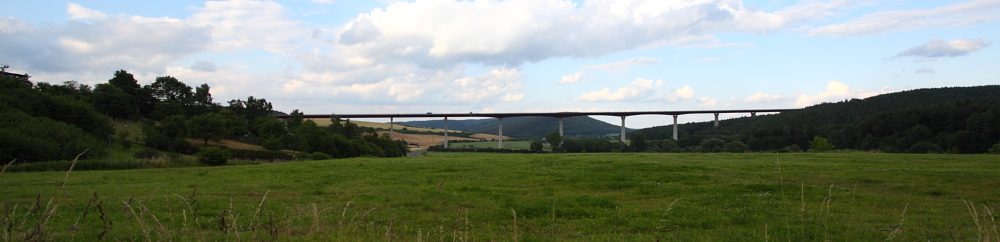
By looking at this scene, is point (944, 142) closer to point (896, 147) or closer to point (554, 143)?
point (896, 147)

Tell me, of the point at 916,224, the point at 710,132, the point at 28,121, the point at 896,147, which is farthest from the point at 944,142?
the point at 28,121

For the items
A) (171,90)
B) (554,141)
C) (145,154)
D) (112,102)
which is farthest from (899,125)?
(171,90)

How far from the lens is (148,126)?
7019cm

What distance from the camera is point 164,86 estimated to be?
104 m

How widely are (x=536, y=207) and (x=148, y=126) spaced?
78562mm

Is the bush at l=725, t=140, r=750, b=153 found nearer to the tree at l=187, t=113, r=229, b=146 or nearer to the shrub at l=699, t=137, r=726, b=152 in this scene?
the shrub at l=699, t=137, r=726, b=152

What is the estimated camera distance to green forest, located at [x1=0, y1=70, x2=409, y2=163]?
39.2 metres

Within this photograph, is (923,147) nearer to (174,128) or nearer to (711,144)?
(711,144)

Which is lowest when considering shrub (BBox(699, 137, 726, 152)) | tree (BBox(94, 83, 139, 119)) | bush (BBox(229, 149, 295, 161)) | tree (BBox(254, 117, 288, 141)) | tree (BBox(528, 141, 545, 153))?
bush (BBox(229, 149, 295, 161))

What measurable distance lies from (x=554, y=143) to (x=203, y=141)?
63.1m

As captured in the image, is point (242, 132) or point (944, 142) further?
point (242, 132)

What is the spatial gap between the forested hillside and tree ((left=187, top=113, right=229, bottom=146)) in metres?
87.0

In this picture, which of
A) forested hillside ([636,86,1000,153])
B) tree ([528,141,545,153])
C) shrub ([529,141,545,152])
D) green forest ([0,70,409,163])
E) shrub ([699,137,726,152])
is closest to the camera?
green forest ([0,70,409,163])

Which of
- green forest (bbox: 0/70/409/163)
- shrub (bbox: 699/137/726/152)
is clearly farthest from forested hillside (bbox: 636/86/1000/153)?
green forest (bbox: 0/70/409/163)
